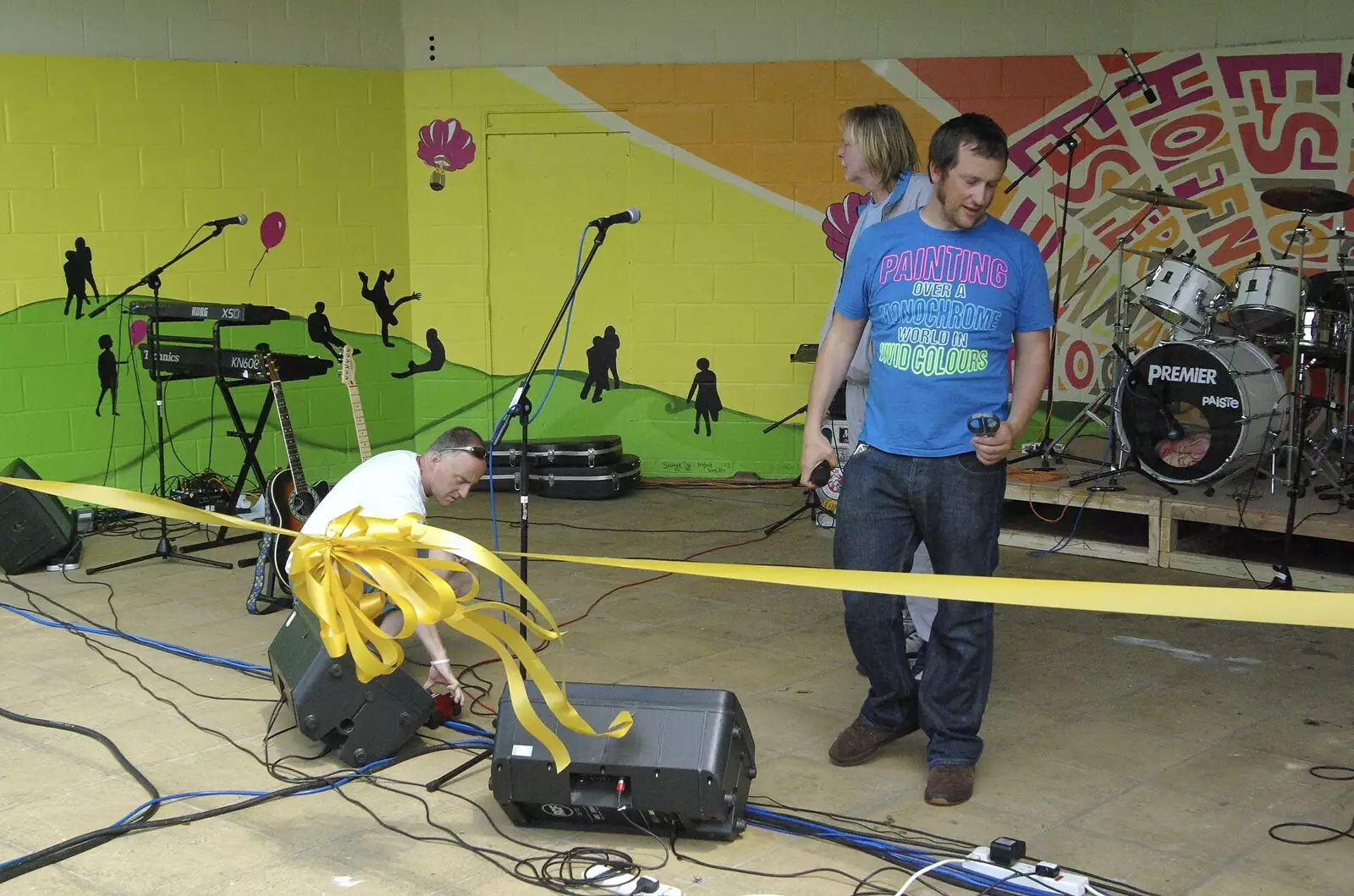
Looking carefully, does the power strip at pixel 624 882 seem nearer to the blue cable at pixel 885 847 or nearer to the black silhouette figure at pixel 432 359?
the blue cable at pixel 885 847

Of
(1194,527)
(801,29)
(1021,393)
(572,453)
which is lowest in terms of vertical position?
(1194,527)

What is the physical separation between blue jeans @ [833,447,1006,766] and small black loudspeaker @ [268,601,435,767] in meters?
1.21

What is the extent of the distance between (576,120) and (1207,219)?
11.8 ft

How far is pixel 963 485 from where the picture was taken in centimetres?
332

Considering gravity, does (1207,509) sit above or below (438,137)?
below

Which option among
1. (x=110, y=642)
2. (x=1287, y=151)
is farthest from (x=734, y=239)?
(x=110, y=642)

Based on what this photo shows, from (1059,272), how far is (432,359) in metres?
3.70

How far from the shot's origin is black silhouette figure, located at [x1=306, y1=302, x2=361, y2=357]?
7957 millimetres

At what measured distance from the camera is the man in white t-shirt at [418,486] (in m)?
3.93

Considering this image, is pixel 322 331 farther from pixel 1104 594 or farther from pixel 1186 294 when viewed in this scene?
pixel 1104 594

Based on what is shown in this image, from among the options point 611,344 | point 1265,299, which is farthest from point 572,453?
point 1265,299

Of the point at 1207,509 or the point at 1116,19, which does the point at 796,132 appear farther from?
the point at 1207,509

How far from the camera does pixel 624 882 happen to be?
9.66 feet

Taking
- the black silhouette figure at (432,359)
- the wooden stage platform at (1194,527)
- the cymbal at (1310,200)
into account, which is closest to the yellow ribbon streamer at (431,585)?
the wooden stage platform at (1194,527)
